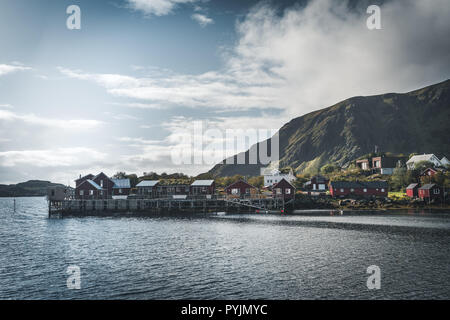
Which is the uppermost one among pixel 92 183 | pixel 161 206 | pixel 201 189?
pixel 92 183

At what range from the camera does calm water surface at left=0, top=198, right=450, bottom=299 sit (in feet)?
72.2

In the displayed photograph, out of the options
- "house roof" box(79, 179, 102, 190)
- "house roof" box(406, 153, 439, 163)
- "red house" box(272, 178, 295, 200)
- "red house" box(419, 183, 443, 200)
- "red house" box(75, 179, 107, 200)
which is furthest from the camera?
"house roof" box(406, 153, 439, 163)

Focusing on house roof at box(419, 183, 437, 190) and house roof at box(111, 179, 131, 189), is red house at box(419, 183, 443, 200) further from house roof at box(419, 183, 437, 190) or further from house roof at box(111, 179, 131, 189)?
house roof at box(111, 179, 131, 189)

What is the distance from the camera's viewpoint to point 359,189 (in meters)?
103

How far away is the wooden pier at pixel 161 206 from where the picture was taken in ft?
275

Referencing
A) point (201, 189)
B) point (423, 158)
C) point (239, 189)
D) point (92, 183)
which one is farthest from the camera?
point (423, 158)

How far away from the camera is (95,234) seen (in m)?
47.9

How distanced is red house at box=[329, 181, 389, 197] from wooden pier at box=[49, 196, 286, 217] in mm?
23246

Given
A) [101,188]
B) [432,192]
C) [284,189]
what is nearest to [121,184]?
[101,188]

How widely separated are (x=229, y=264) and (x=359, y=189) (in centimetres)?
8628

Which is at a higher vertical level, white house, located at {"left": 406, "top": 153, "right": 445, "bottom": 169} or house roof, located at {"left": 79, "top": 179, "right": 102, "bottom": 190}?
white house, located at {"left": 406, "top": 153, "right": 445, "bottom": 169}

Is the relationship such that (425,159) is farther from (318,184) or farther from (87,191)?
(87,191)

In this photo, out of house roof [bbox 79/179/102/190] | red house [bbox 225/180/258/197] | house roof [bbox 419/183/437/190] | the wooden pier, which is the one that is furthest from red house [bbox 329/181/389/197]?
house roof [bbox 79/179/102/190]
